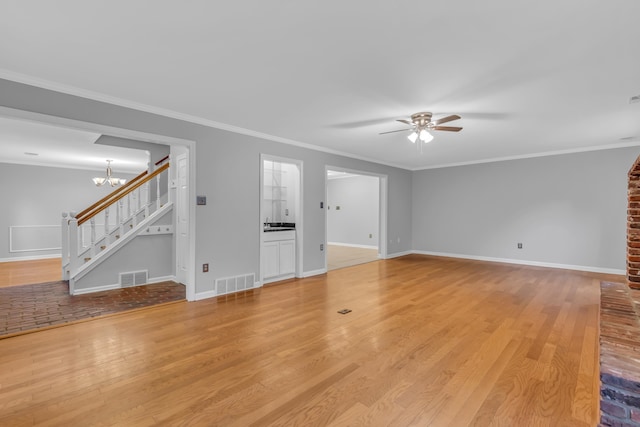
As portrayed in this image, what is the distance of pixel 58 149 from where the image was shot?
603 cm

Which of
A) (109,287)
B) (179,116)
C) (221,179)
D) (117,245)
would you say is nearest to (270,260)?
(221,179)

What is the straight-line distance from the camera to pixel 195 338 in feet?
9.20

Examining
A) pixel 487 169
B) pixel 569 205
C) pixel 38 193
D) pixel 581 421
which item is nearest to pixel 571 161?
pixel 569 205

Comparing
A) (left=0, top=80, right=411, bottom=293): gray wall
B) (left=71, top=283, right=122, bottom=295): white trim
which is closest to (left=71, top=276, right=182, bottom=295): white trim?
(left=71, top=283, right=122, bottom=295): white trim

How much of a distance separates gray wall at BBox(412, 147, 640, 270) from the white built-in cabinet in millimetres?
4485

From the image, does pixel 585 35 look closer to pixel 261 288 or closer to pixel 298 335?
pixel 298 335

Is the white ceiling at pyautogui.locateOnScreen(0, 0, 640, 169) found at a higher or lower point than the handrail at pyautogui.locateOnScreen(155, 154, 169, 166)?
higher

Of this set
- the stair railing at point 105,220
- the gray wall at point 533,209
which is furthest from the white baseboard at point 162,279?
the gray wall at point 533,209

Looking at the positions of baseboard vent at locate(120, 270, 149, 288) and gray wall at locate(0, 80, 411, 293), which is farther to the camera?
baseboard vent at locate(120, 270, 149, 288)

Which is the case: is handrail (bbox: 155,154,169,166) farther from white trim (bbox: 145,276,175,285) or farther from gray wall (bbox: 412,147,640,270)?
gray wall (bbox: 412,147,640,270)

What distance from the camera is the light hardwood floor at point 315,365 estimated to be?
5.82ft

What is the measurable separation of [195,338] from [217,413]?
3.90 feet

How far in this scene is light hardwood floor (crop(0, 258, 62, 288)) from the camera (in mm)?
5070

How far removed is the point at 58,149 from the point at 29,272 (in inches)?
99.2
